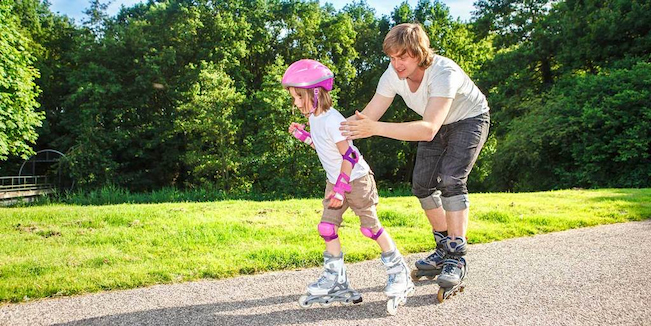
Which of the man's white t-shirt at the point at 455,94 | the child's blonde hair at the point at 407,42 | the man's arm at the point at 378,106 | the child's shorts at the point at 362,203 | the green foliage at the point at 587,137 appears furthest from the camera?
the green foliage at the point at 587,137

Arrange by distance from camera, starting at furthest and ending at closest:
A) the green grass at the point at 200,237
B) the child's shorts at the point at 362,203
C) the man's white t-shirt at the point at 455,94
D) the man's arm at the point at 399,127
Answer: the green grass at the point at 200,237
the man's white t-shirt at the point at 455,94
the child's shorts at the point at 362,203
the man's arm at the point at 399,127

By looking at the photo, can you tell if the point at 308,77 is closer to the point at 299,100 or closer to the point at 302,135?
the point at 299,100

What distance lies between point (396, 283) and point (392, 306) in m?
0.20

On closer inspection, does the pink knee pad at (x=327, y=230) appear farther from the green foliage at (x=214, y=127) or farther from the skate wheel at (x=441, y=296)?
the green foliage at (x=214, y=127)

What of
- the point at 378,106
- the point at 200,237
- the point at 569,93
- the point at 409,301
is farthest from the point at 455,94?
the point at 569,93

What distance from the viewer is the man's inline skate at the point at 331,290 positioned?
11.2ft

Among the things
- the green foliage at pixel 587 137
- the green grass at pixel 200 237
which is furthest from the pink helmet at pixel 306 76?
the green foliage at pixel 587 137

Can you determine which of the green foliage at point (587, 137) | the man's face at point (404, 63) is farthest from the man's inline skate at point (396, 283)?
the green foliage at point (587, 137)

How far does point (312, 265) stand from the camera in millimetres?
4602

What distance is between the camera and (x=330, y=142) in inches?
134

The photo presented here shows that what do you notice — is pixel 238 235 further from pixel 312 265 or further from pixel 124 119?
pixel 124 119

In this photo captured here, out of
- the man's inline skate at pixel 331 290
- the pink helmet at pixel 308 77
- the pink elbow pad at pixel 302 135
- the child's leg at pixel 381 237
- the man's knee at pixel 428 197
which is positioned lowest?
the man's inline skate at pixel 331 290

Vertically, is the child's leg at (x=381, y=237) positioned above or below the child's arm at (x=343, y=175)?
below

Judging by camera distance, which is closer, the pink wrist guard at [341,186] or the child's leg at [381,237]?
the pink wrist guard at [341,186]
